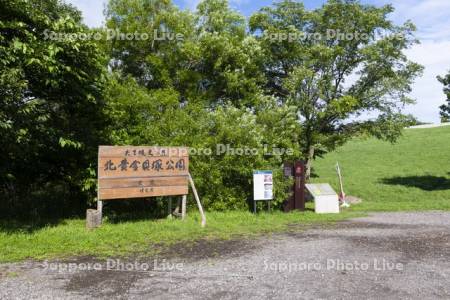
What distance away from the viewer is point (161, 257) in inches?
309

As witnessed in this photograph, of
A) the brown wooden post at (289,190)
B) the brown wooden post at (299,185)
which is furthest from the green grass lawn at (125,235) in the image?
the brown wooden post at (299,185)

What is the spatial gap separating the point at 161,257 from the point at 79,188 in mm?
6109

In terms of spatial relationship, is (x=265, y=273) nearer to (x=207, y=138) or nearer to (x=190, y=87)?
(x=207, y=138)

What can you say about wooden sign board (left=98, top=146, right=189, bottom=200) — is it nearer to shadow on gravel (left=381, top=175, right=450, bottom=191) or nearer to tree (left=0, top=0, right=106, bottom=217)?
tree (left=0, top=0, right=106, bottom=217)

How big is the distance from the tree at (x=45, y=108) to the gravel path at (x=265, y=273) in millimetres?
3646

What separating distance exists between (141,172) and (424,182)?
21.2 meters

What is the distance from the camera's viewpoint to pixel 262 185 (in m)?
13.4

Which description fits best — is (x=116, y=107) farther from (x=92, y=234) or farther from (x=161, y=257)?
(x=161, y=257)

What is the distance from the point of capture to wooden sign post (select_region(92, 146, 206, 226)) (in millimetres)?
10680

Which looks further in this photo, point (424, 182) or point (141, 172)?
point (424, 182)

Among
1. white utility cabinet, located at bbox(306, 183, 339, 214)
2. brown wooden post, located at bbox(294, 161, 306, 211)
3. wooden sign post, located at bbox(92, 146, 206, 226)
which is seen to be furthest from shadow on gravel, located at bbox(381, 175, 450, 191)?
wooden sign post, located at bbox(92, 146, 206, 226)

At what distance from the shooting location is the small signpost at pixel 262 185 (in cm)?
1332

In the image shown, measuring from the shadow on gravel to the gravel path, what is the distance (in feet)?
54.3

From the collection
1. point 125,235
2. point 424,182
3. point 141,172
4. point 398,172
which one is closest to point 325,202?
point 141,172
